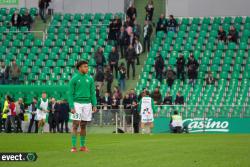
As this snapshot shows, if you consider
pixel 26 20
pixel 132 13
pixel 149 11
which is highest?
pixel 149 11

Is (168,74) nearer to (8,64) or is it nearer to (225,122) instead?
(225,122)

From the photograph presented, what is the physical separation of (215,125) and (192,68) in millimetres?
5398

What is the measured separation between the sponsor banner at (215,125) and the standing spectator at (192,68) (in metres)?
4.96

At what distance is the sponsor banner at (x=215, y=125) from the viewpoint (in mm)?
40000

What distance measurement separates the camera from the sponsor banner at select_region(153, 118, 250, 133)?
40.0 m

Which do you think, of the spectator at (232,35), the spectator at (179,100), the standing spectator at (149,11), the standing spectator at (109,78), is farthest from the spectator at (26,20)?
the spectator at (179,100)

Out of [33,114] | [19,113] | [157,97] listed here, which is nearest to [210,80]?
[157,97]

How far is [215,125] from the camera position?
40.3 meters

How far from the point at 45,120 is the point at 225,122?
8933 mm

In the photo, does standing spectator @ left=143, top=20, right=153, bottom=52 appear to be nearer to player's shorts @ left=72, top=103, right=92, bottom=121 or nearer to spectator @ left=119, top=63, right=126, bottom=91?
spectator @ left=119, top=63, right=126, bottom=91

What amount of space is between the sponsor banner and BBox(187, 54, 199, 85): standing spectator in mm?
4961

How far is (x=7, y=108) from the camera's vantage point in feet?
135

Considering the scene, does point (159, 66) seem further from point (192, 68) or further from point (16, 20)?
point (16, 20)

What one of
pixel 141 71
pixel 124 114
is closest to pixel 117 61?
pixel 141 71
